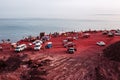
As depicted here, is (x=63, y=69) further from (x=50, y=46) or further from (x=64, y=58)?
(x=50, y=46)

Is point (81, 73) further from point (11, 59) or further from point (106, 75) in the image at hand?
point (11, 59)

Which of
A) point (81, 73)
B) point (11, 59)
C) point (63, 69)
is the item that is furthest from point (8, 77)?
point (81, 73)

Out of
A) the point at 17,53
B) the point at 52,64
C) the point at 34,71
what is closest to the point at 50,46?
the point at 17,53

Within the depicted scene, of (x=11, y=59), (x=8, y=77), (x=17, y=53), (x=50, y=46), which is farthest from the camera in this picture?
(x=50, y=46)

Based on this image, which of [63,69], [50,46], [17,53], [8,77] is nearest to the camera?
[8,77]

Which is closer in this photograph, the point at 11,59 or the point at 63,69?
the point at 63,69

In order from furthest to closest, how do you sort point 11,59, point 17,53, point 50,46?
point 50,46, point 17,53, point 11,59
